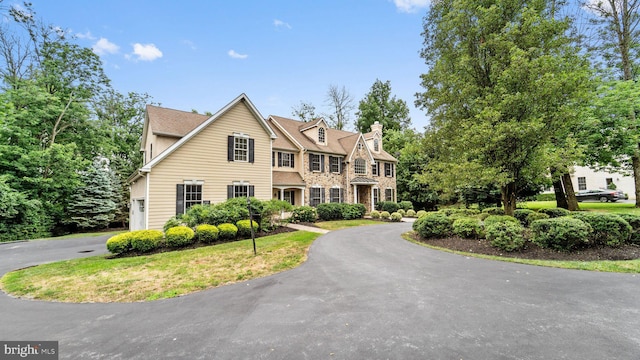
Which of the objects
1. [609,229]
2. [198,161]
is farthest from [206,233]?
[609,229]

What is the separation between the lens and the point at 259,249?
9164 millimetres

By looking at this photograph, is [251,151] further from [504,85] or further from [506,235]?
[506,235]

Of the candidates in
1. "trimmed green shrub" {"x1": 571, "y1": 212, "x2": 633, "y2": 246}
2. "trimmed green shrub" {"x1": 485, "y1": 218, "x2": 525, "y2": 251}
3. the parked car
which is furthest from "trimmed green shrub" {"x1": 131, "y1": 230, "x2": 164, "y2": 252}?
the parked car

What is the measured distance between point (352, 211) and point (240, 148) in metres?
9.19

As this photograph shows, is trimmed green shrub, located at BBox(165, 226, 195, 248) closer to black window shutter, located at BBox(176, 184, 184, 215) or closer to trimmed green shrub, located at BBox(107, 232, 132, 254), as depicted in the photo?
trimmed green shrub, located at BBox(107, 232, 132, 254)

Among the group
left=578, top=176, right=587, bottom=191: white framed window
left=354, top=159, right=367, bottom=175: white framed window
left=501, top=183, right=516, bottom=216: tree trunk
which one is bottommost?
left=501, top=183, right=516, bottom=216: tree trunk

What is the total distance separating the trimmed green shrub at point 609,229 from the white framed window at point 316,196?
49.7 ft

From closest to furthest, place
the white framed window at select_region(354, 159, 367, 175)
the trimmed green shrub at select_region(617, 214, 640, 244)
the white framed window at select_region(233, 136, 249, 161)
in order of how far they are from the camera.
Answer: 1. the trimmed green shrub at select_region(617, 214, 640, 244)
2. the white framed window at select_region(233, 136, 249, 161)
3. the white framed window at select_region(354, 159, 367, 175)

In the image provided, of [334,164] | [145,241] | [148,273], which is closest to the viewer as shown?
[148,273]

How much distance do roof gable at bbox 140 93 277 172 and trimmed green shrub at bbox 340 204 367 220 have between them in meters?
7.32

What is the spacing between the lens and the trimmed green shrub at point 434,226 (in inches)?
407

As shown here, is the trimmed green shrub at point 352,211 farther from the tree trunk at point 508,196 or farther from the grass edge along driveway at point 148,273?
the grass edge along driveway at point 148,273

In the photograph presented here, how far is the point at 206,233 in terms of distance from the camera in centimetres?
1041

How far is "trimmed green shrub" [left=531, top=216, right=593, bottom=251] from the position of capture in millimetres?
7434
